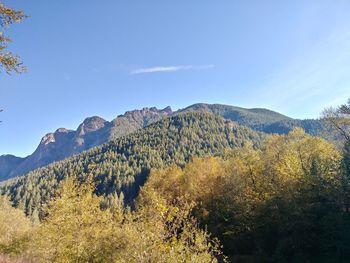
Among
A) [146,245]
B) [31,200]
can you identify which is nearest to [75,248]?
[146,245]

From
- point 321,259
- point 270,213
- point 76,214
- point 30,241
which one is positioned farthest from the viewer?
point 270,213

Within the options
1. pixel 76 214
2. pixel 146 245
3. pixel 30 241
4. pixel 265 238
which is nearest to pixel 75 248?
pixel 76 214

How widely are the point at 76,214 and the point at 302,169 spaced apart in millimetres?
41295

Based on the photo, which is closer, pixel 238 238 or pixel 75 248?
pixel 75 248

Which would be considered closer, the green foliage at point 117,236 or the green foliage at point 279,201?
the green foliage at point 117,236

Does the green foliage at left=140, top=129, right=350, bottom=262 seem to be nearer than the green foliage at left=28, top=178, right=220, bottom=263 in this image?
No

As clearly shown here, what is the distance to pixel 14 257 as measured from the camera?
123 ft

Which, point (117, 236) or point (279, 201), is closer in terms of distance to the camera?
point (117, 236)

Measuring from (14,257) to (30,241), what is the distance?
2.89 metres

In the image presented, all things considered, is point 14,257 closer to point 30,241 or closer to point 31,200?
point 30,241

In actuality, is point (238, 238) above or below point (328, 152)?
below

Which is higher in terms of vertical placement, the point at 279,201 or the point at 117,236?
the point at 117,236

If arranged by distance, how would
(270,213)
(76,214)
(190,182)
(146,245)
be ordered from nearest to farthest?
(146,245), (76,214), (270,213), (190,182)

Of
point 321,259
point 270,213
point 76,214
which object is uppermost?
point 76,214
